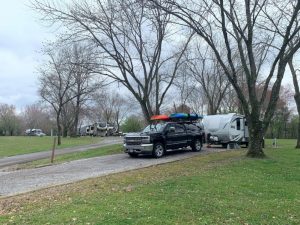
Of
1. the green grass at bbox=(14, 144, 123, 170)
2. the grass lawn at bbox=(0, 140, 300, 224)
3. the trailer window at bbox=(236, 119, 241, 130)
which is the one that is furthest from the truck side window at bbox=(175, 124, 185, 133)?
the grass lawn at bbox=(0, 140, 300, 224)

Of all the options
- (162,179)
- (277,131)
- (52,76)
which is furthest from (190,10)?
(277,131)

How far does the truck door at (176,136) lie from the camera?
77.7 ft

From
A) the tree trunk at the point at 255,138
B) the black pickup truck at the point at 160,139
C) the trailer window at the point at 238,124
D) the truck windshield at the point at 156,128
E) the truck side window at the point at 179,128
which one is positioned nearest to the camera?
the tree trunk at the point at 255,138

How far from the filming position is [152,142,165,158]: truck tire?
74.1 feet

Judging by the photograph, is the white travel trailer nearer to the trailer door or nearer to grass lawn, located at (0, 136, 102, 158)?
the trailer door

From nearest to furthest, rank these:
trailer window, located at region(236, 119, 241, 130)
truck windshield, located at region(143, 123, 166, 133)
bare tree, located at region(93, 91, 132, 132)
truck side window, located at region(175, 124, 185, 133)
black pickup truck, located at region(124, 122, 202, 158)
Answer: black pickup truck, located at region(124, 122, 202, 158), truck windshield, located at region(143, 123, 166, 133), truck side window, located at region(175, 124, 185, 133), trailer window, located at region(236, 119, 241, 130), bare tree, located at region(93, 91, 132, 132)

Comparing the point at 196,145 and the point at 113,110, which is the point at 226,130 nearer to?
the point at 196,145

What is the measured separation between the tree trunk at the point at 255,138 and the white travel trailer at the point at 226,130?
1005 centimetres

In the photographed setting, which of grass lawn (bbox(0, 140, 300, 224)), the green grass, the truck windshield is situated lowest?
grass lawn (bbox(0, 140, 300, 224))

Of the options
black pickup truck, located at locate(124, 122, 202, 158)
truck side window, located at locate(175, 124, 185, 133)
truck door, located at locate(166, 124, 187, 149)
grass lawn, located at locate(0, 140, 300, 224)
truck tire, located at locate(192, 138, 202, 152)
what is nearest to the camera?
grass lawn, located at locate(0, 140, 300, 224)

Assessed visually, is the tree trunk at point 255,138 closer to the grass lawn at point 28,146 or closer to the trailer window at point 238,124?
the trailer window at point 238,124

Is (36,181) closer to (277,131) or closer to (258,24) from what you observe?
(258,24)

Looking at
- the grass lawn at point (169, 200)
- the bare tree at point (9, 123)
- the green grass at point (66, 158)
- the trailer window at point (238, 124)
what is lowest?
the grass lawn at point (169, 200)

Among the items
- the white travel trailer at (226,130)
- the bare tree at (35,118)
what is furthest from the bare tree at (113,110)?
the white travel trailer at (226,130)
